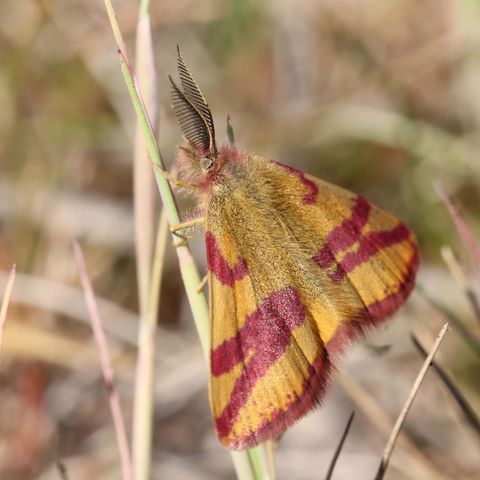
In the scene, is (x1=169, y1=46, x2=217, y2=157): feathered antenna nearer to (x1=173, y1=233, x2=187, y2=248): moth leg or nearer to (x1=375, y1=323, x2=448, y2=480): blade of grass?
(x1=173, y1=233, x2=187, y2=248): moth leg

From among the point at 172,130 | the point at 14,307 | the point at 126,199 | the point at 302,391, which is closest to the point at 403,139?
the point at 172,130

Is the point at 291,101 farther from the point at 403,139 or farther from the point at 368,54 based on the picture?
the point at 403,139

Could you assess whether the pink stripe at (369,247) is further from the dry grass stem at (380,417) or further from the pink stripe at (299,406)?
the dry grass stem at (380,417)

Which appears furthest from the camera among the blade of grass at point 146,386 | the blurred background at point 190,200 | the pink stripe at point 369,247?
the blurred background at point 190,200

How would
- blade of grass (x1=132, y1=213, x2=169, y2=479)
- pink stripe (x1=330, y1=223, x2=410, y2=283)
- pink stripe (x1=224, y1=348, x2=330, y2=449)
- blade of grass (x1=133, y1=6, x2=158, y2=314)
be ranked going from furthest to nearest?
pink stripe (x1=330, y1=223, x2=410, y2=283) < blade of grass (x1=133, y1=6, x2=158, y2=314) < blade of grass (x1=132, y1=213, x2=169, y2=479) < pink stripe (x1=224, y1=348, x2=330, y2=449)

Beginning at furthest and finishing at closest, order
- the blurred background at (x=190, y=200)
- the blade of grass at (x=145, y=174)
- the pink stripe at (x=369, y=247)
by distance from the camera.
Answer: the blurred background at (x=190, y=200), the pink stripe at (x=369, y=247), the blade of grass at (x=145, y=174)

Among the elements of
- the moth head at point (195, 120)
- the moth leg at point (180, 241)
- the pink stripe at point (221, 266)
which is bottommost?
the pink stripe at point (221, 266)

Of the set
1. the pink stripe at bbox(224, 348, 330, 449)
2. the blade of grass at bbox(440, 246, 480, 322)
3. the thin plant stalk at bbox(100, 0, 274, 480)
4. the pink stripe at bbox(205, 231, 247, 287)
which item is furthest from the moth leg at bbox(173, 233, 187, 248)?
the blade of grass at bbox(440, 246, 480, 322)

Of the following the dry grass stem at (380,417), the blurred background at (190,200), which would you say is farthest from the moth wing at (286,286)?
the blurred background at (190,200)
